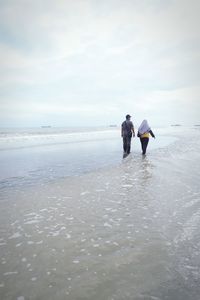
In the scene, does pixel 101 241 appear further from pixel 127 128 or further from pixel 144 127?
pixel 127 128

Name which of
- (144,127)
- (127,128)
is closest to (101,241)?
(144,127)

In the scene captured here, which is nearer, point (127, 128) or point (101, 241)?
point (101, 241)

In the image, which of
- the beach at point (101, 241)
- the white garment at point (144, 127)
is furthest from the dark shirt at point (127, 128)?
the beach at point (101, 241)

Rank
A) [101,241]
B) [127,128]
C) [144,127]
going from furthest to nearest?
[127,128] < [144,127] < [101,241]

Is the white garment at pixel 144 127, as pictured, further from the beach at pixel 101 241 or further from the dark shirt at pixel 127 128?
the beach at pixel 101 241

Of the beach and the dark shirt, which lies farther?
the dark shirt

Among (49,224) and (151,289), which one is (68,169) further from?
(151,289)

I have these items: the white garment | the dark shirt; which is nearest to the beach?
the white garment

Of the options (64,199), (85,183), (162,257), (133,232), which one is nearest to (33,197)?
(64,199)

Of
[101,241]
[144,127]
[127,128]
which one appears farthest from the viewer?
[127,128]

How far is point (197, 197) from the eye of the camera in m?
6.63

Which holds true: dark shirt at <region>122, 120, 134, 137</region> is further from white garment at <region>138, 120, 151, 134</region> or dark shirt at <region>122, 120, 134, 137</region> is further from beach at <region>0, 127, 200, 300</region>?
beach at <region>0, 127, 200, 300</region>

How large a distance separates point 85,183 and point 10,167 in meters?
5.63

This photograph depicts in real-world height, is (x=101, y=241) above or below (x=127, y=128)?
below
